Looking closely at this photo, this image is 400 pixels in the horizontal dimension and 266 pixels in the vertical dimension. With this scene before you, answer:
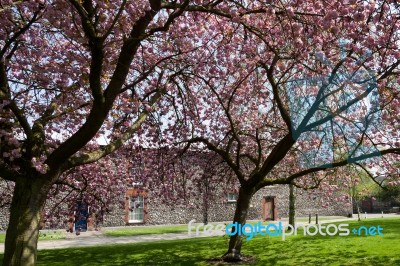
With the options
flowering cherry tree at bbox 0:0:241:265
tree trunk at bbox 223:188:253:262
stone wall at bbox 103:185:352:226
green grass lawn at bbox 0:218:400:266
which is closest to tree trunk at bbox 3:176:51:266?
flowering cherry tree at bbox 0:0:241:265

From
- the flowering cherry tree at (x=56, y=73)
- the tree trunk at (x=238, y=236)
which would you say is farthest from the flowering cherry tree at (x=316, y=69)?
the flowering cherry tree at (x=56, y=73)

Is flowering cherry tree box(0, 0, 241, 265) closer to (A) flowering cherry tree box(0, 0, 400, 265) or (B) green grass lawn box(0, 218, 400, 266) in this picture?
(A) flowering cherry tree box(0, 0, 400, 265)

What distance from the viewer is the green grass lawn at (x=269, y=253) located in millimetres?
11281

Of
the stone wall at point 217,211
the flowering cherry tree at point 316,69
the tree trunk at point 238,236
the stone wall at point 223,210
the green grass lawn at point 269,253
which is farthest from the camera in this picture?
the stone wall at point 223,210

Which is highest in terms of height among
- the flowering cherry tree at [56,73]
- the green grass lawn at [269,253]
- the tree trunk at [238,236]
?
the flowering cherry tree at [56,73]

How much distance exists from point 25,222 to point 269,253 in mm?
8160

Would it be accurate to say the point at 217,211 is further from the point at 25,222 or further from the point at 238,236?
the point at 25,222

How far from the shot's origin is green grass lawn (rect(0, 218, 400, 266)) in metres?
11.3

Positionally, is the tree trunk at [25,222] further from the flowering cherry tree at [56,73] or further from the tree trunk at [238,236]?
the tree trunk at [238,236]

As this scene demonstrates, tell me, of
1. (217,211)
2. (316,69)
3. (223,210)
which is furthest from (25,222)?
(223,210)

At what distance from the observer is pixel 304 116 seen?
24.5 ft

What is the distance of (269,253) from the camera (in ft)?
42.0

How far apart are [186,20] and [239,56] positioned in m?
1.68

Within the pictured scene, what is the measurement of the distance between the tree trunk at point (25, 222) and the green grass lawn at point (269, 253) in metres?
5.04
